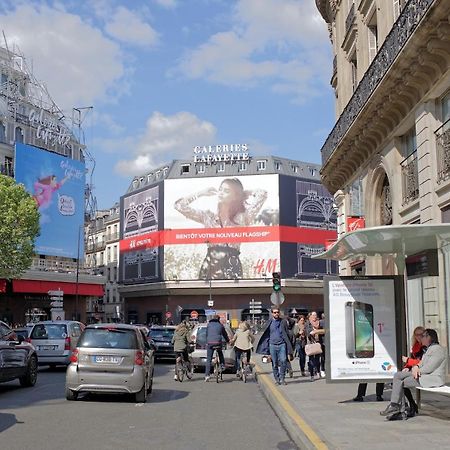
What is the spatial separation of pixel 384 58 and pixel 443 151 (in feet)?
11.0

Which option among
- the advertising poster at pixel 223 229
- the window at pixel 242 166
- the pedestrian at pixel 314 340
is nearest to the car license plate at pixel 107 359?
the pedestrian at pixel 314 340

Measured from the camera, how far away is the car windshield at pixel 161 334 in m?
25.0

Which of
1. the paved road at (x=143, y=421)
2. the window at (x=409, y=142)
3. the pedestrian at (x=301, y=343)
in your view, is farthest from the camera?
the pedestrian at (x=301, y=343)

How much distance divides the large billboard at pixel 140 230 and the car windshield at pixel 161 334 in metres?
57.4

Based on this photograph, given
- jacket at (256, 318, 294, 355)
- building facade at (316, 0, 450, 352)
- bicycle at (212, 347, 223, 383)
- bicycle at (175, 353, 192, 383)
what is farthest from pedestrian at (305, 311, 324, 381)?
bicycle at (175, 353, 192, 383)

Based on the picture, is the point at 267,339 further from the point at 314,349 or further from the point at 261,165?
the point at 261,165

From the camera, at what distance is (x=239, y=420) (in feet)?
34.3

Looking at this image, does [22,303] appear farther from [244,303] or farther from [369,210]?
[369,210]

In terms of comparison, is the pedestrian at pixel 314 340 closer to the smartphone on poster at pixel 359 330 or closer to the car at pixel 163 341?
the smartphone on poster at pixel 359 330

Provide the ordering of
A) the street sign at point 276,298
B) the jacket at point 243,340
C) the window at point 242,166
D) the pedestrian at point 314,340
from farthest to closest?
the window at point 242,166 < the street sign at point 276,298 < the jacket at point 243,340 < the pedestrian at point 314,340

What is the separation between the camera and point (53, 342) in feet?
67.3

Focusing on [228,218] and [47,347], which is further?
[228,218]

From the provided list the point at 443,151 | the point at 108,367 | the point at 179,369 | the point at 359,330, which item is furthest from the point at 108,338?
the point at 443,151

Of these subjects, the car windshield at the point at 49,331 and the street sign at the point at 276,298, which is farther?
the street sign at the point at 276,298
